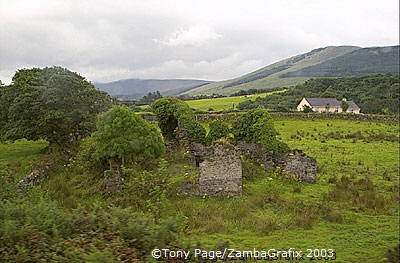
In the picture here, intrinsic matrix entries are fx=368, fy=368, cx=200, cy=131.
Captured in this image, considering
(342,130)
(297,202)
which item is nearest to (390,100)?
(342,130)

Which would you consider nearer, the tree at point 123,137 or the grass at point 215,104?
the tree at point 123,137

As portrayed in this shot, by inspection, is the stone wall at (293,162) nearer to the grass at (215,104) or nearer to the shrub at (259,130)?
the shrub at (259,130)

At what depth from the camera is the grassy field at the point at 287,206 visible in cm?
1078

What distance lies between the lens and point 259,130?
21047 millimetres

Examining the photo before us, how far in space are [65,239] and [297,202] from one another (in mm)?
10146

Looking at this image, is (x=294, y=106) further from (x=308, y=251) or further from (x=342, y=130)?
(x=308, y=251)

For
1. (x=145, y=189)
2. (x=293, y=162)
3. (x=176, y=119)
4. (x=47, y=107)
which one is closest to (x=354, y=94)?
(x=176, y=119)

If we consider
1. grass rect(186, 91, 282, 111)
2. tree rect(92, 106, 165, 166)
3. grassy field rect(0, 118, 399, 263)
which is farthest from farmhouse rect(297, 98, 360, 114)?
tree rect(92, 106, 165, 166)

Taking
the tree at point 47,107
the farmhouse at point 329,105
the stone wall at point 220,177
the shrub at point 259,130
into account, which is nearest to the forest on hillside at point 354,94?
the farmhouse at point 329,105

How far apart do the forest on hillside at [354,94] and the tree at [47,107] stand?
54.9 metres

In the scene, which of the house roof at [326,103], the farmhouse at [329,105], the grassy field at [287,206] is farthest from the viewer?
the house roof at [326,103]

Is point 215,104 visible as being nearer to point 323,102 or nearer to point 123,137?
point 323,102

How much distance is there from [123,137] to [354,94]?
89.6 metres

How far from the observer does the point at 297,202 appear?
1491 cm
